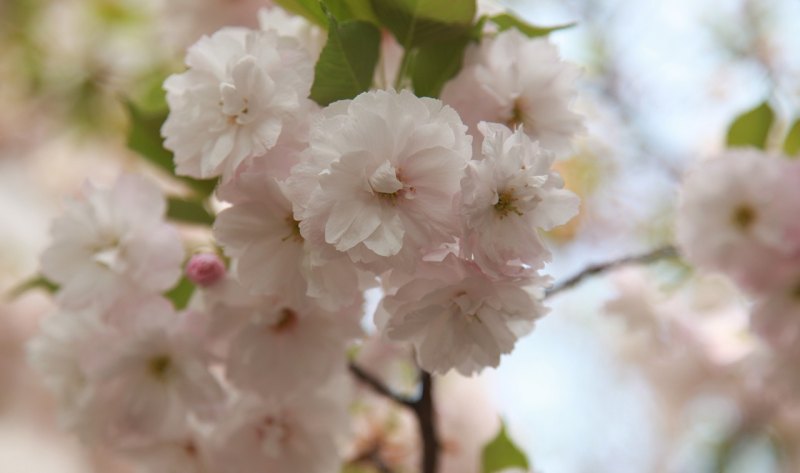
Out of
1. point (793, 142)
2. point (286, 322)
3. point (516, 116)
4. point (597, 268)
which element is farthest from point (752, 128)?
point (286, 322)

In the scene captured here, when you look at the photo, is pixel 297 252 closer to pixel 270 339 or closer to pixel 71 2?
pixel 270 339

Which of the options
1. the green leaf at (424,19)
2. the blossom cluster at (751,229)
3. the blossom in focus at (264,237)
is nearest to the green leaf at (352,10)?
the green leaf at (424,19)

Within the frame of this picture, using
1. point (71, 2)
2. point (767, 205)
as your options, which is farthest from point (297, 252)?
point (71, 2)

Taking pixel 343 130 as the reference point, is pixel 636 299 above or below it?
below

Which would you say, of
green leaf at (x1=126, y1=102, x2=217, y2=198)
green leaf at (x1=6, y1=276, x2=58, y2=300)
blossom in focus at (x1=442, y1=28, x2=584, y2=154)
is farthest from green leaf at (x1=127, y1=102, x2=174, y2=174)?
blossom in focus at (x1=442, y1=28, x2=584, y2=154)

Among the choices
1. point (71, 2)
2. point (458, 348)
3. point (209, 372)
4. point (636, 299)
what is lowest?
point (71, 2)
